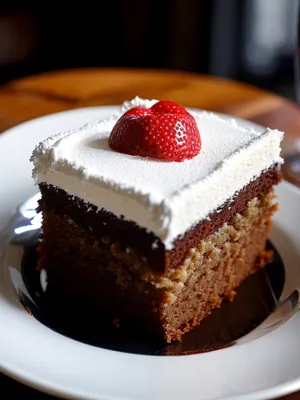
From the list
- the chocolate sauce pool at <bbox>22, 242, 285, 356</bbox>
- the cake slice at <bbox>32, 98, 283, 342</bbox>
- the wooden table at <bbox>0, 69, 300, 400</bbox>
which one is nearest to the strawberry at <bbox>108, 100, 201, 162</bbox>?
the cake slice at <bbox>32, 98, 283, 342</bbox>

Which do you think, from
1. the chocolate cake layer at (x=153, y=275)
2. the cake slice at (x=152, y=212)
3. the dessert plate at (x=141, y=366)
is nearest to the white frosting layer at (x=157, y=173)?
the cake slice at (x=152, y=212)

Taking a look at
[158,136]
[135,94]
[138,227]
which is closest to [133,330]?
[138,227]

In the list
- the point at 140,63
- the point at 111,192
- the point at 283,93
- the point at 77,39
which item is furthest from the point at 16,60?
the point at 111,192

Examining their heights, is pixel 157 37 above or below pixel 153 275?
below

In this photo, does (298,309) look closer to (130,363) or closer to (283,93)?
(130,363)

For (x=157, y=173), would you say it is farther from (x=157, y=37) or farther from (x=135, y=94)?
(x=157, y=37)

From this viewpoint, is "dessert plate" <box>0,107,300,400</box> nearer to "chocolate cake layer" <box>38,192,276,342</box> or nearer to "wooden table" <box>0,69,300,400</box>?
"chocolate cake layer" <box>38,192,276,342</box>
